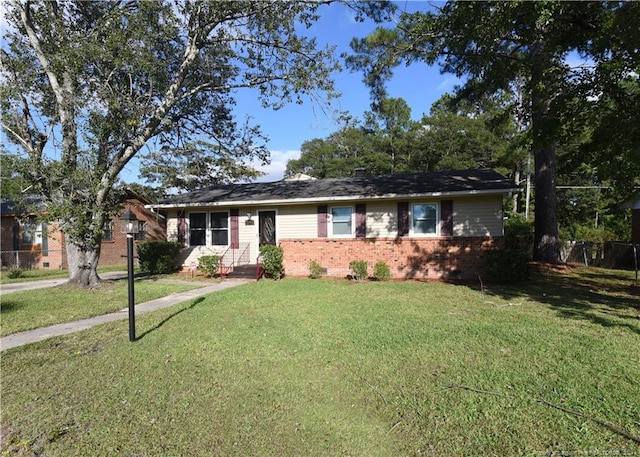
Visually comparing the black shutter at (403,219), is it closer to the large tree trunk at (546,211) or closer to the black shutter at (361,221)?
the black shutter at (361,221)

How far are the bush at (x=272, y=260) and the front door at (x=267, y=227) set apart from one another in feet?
6.34

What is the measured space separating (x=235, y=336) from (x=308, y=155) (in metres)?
42.7

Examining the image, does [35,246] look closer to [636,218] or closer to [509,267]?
[509,267]

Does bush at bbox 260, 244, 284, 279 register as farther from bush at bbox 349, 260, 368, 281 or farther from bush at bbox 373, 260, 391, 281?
bush at bbox 373, 260, 391, 281

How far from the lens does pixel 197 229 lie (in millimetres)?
14492

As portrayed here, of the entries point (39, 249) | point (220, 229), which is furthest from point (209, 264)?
point (39, 249)

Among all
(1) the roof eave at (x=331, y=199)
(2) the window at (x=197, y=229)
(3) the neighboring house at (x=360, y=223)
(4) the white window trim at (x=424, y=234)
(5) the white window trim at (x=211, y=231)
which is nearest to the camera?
(1) the roof eave at (x=331, y=199)

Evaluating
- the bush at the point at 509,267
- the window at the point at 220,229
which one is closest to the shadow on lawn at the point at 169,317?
the window at the point at 220,229

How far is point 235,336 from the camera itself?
5.21 m

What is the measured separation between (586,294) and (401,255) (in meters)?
4.66

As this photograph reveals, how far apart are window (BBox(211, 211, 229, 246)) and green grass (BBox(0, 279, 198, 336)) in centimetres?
337

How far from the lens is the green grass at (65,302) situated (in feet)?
21.4

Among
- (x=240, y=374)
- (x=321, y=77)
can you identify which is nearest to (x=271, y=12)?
Answer: (x=321, y=77)

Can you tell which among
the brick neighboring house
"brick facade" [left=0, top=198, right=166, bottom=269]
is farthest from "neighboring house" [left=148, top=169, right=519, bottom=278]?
the brick neighboring house
